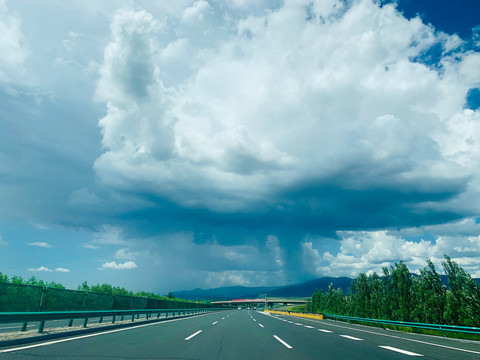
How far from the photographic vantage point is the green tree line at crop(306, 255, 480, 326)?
27.0 meters

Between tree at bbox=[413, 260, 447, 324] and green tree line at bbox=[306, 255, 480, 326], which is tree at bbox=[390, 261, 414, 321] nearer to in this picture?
green tree line at bbox=[306, 255, 480, 326]

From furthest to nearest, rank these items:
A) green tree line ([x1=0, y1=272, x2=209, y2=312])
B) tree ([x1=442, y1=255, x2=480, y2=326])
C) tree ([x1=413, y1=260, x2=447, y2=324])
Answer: tree ([x1=413, y1=260, x2=447, y2=324]), tree ([x1=442, y1=255, x2=480, y2=326]), green tree line ([x1=0, y1=272, x2=209, y2=312])

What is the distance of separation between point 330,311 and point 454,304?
150 feet

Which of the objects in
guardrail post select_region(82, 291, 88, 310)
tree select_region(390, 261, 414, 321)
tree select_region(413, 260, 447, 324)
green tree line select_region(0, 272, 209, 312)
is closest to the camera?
green tree line select_region(0, 272, 209, 312)

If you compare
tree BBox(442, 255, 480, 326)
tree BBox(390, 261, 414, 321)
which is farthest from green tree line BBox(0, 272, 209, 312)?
tree BBox(390, 261, 414, 321)

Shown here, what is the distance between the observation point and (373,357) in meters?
8.35

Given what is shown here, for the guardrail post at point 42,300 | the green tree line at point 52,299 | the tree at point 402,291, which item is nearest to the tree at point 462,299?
the tree at point 402,291

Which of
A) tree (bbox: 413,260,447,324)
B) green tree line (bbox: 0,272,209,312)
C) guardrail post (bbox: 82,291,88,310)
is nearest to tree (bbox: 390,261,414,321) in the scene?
tree (bbox: 413,260,447,324)

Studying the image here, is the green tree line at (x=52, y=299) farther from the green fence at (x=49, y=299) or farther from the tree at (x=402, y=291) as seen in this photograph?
the tree at (x=402, y=291)

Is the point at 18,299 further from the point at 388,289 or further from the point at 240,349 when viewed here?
the point at 388,289

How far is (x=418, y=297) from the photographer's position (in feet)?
109

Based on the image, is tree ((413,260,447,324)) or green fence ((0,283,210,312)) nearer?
green fence ((0,283,210,312))

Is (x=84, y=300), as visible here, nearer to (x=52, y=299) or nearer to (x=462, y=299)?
(x=52, y=299)

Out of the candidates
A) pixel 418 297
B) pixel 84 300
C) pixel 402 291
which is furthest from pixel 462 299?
pixel 84 300
